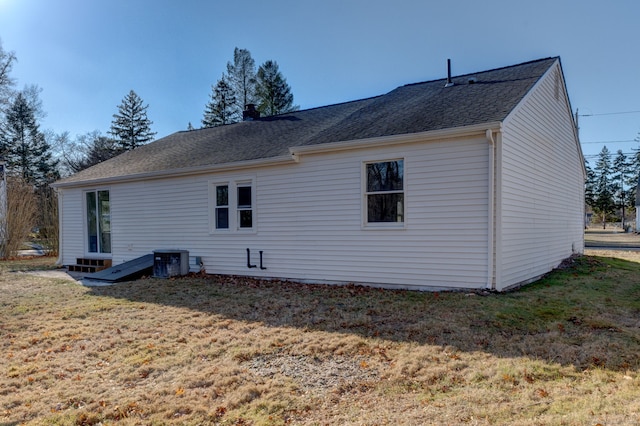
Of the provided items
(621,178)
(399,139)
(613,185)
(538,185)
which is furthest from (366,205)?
(621,178)

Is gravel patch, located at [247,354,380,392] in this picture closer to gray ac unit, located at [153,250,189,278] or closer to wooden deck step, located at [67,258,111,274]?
gray ac unit, located at [153,250,189,278]

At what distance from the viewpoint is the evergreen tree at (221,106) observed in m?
33.3

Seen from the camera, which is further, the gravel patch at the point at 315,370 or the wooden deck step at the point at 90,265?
the wooden deck step at the point at 90,265

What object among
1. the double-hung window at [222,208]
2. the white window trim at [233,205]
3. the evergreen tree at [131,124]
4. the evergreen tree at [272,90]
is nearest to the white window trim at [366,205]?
the white window trim at [233,205]

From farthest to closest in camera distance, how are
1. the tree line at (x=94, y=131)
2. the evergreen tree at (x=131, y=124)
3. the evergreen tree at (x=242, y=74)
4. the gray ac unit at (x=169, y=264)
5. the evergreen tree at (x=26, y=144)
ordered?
the evergreen tree at (x=131, y=124)
the evergreen tree at (x=26, y=144)
the evergreen tree at (x=242, y=74)
the tree line at (x=94, y=131)
the gray ac unit at (x=169, y=264)

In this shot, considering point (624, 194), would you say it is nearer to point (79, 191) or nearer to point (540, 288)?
point (540, 288)

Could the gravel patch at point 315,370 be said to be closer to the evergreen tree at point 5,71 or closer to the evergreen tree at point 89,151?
the evergreen tree at point 5,71

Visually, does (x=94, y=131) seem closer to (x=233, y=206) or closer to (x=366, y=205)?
(x=233, y=206)

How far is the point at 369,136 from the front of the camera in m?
8.07

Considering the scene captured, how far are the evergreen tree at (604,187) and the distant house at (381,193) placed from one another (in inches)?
2023

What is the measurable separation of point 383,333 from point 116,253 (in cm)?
1023

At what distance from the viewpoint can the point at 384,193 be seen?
319 inches

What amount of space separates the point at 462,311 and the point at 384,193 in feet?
9.84

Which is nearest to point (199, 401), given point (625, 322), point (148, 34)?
point (625, 322)
